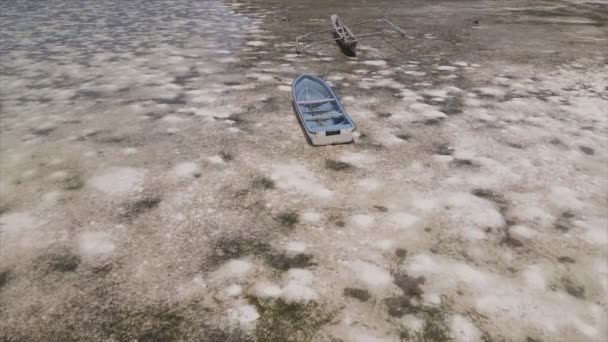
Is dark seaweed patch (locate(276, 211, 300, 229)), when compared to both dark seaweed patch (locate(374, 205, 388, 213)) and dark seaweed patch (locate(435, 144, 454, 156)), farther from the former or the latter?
dark seaweed patch (locate(435, 144, 454, 156))

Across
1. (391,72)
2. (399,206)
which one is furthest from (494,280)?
(391,72)

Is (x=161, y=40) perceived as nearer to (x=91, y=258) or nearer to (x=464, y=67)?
(x=464, y=67)

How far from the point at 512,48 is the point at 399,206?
7.59 metres

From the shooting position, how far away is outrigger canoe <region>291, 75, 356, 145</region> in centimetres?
506

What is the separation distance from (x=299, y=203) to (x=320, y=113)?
7.77ft

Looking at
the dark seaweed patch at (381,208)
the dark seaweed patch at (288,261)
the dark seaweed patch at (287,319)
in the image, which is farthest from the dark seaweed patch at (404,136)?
the dark seaweed patch at (287,319)

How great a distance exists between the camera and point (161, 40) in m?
10.4

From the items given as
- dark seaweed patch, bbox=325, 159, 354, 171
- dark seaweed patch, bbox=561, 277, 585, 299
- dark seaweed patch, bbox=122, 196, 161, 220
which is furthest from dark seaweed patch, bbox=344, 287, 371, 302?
dark seaweed patch, bbox=122, 196, 161, 220

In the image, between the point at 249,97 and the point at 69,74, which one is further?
the point at 69,74

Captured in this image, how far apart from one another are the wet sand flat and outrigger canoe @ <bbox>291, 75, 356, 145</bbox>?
0.18 meters

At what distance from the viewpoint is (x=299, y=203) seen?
403 centimetres

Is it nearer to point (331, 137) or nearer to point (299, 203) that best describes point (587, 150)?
point (331, 137)

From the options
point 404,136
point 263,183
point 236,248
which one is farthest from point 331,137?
point 236,248

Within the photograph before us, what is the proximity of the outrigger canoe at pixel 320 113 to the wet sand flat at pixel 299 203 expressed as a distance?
7.2 inches
